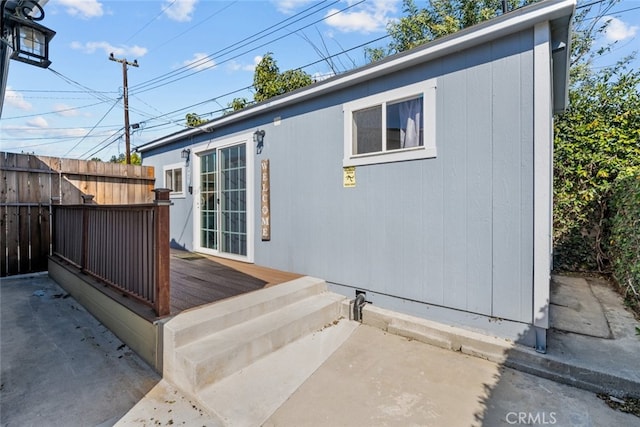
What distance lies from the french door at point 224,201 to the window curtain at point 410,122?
299cm

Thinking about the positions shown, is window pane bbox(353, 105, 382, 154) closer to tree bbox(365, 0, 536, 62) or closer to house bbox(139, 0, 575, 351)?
house bbox(139, 0, 575, 351)

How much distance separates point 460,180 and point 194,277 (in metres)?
3.54

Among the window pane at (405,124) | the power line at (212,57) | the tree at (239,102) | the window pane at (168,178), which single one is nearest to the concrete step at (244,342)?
the window pane at (405,124)

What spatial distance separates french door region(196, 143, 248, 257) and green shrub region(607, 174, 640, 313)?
541 centimetres

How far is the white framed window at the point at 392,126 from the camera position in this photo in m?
3.41

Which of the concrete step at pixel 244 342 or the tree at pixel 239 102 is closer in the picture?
the concrete step at pixel 244 342

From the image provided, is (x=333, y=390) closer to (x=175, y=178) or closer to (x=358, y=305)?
(x=358, y=305)

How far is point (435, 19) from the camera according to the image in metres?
11.8

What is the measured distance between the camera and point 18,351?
2891 millimetres

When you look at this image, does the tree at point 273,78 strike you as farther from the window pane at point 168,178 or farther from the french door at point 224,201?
the french door at point 224,201

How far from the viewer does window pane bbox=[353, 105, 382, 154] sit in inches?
151

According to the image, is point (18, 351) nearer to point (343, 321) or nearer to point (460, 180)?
point (343, 321)

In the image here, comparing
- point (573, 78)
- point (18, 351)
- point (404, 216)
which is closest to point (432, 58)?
point (404, 216)

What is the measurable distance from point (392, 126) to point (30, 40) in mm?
3612
